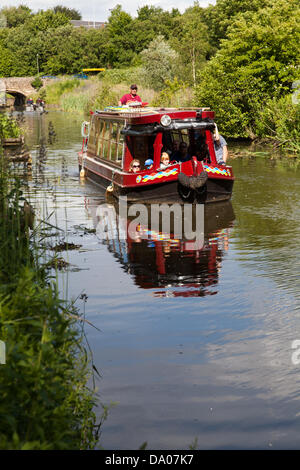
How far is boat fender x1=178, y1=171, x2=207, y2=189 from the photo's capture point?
14484mm

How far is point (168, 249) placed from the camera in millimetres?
11102

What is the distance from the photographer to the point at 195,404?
18.0 ft

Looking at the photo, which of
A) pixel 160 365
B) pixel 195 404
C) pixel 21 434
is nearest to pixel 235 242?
pixel 160 365

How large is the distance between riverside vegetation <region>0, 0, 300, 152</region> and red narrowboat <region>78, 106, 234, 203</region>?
3.14 meters

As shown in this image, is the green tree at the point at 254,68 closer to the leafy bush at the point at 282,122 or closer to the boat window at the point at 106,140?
the leafy bush at the point at 282,122

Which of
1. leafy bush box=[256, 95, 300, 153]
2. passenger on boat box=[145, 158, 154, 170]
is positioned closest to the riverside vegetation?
leafy bush box=[256, 95, 300, 153]

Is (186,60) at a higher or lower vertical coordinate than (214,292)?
higher

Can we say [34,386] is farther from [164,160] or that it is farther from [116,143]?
[116,143]

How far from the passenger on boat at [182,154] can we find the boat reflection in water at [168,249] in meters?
1.12

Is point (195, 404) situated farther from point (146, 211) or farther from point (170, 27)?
point (170, 27)

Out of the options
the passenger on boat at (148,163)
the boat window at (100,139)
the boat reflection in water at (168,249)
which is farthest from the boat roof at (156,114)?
the boat window at (100,139)

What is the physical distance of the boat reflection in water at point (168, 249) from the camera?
903cm

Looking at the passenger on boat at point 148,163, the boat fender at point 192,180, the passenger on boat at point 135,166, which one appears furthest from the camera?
the passenger on boat at point 135,166
